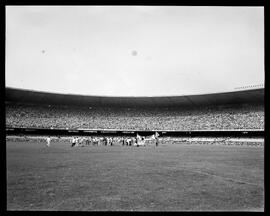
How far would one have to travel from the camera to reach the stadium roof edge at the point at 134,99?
41844mm

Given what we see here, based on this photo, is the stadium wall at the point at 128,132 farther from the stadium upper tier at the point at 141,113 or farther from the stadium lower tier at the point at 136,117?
the stadium upper tier at the point at 141,113

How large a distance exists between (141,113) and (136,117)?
165 centimetres

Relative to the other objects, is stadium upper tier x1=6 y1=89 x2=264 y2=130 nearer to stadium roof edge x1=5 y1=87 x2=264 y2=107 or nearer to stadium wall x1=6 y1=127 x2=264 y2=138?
stadium roof edge x1=5 y1=87 x2=264 y2=107

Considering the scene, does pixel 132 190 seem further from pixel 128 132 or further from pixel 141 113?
pixel 141 113

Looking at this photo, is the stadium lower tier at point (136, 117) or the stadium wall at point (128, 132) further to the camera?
the stadium lower tier at point (136, 117)

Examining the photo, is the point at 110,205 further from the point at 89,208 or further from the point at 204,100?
the point at 204,100

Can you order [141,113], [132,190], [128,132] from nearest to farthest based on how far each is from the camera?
[132,190] → [128,132] → [141,113]

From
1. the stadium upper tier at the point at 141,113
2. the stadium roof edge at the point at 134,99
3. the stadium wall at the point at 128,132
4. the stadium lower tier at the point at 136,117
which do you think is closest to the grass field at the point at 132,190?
the stadium roof edge at the point at 134,99

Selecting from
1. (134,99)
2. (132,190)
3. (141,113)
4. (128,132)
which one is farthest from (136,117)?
(132,190)

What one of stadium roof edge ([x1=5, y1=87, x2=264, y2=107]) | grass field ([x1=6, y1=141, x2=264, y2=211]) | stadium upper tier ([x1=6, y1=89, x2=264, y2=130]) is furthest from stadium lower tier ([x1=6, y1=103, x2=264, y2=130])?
grass field ([x1=6, y1=141, x2=264, y2=211])

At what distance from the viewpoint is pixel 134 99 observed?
158 ft

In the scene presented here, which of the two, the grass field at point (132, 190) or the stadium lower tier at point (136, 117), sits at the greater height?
the stadium lower tier at point (136, 117)

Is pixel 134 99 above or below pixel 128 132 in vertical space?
above
